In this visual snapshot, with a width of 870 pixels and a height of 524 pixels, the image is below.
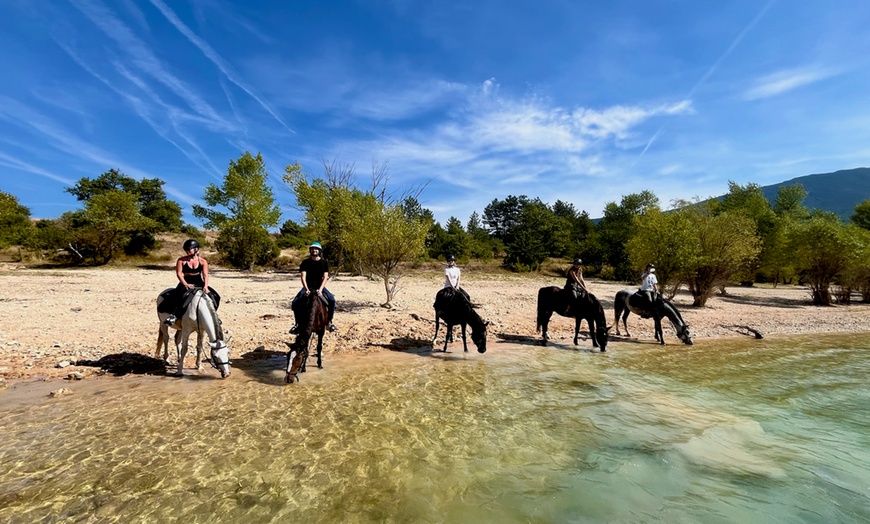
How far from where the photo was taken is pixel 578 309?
37.9 ft

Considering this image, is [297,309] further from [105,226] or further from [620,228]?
[620,228]

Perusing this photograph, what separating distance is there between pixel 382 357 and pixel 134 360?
5.70 metres

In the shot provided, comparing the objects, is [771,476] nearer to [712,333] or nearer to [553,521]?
[553,521]

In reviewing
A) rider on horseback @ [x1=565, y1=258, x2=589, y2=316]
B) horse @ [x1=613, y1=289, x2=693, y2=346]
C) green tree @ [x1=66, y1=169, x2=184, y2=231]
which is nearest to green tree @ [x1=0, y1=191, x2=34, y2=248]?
green tree @ [x1=66, y1=169, x2=184, y2=231]

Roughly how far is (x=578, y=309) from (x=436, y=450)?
815 centimetres

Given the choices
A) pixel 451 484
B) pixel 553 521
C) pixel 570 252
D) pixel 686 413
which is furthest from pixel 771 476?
pixel 570 252

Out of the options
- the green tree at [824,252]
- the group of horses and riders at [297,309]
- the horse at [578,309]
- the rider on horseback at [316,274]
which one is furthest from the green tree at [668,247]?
the rider on horseback at [316,274]

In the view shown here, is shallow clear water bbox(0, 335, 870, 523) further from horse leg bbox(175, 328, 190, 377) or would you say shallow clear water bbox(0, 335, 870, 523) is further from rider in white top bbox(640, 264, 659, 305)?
rider in white top bbox(640, 264, 659, 305)

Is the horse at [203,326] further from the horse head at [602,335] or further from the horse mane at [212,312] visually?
the horse head at [602,335]

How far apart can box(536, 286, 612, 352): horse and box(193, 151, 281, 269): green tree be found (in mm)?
33850

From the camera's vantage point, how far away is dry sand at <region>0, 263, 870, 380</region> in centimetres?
884

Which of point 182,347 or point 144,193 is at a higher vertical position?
point 144,193

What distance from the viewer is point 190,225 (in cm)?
6147

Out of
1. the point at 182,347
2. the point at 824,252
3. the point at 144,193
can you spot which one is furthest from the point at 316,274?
the point at 144,193
